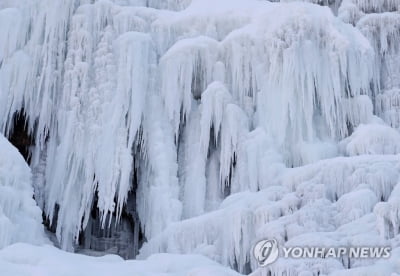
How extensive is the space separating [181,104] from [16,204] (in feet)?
12.7

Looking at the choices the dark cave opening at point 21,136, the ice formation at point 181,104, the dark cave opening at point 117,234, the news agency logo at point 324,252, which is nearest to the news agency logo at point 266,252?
the news agency logo at point 324,252

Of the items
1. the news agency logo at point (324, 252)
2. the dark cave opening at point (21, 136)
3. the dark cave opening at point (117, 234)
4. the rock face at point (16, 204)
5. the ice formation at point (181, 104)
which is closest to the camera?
the news agency logo at point (324, 252)

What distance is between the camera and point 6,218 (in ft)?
30.1

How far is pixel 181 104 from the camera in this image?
39.8ft

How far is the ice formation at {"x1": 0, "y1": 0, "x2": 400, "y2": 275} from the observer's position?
11148mm

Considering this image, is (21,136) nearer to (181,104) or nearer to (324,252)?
(181,104)

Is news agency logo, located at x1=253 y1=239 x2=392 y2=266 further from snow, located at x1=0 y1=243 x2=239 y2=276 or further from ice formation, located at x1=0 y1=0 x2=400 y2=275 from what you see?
ice formation, located at x1=0 y1=0 x2=400 y2=275

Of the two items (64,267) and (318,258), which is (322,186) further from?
(64,267)

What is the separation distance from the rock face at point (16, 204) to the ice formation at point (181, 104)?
1.45 metres

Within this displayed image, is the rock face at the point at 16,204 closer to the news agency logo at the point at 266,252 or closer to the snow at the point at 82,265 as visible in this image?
the snow at the point at 82,265

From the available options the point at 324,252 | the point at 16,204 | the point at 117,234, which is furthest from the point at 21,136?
the point at 324,252

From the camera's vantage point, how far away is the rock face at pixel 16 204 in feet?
30.4

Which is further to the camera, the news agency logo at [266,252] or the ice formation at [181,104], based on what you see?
the ice formation at [181,104]

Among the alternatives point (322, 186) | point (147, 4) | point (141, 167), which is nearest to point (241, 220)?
point (322, 186)
